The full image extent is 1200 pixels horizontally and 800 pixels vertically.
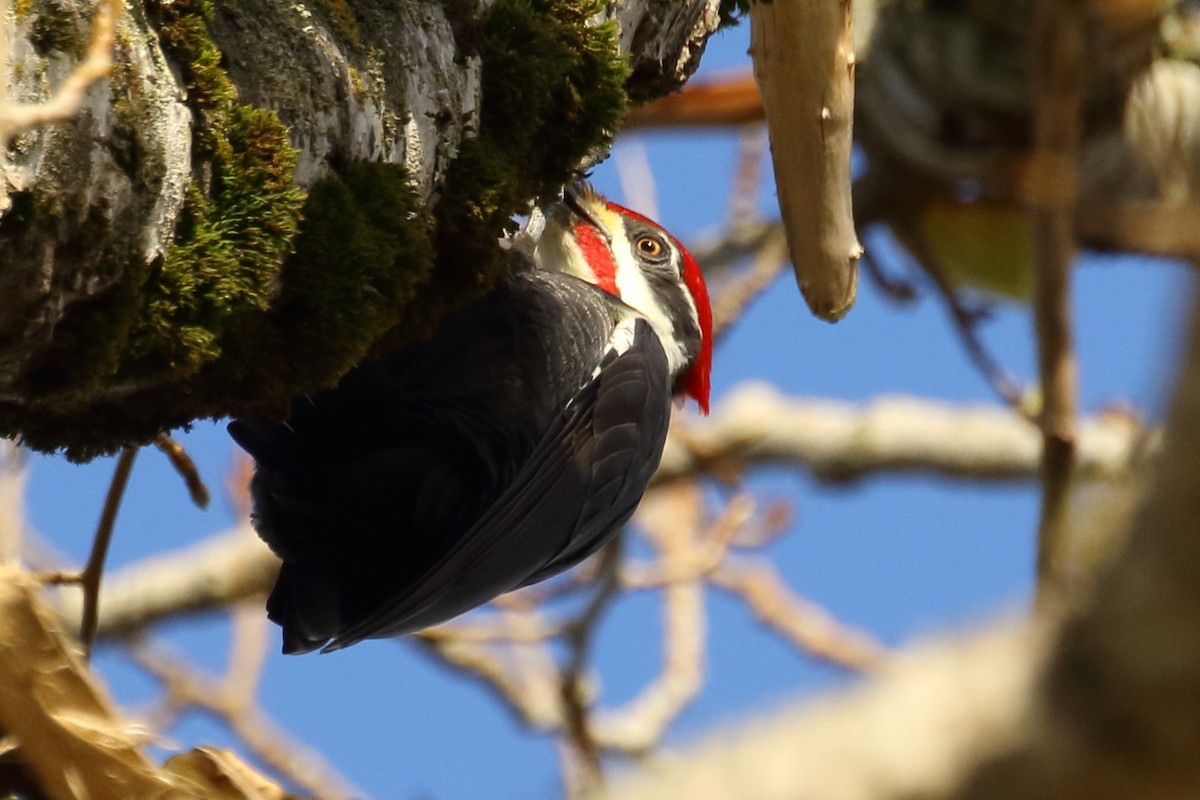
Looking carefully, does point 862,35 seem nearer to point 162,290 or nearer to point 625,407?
point 625,407

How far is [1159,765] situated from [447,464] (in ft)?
9.17

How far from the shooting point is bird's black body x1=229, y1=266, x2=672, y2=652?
3.14 metres

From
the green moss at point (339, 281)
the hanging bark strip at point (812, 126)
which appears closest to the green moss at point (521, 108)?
the green moss at point (339, 281)

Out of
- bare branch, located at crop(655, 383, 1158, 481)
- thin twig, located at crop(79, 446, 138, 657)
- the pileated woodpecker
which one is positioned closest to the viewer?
thin twig, located at crop(79, 446, 138, 657)

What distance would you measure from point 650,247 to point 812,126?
5.66ft

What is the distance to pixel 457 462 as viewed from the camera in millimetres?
3377

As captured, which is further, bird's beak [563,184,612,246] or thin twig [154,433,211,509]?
bird's beak [563,184,612,246]

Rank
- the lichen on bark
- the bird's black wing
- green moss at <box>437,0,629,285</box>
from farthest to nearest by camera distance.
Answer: the bird's black wing, green moss at <box>437,0,629,285</box>, the lichen on bark

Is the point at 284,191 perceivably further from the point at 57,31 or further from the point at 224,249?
the point at 57,31

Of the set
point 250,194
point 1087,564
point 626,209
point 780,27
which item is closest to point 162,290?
point 250,194

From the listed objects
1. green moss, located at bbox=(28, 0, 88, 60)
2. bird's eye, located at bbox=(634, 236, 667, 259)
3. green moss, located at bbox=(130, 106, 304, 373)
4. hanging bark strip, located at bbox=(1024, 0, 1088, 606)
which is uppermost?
green moss, located at bbox=(28, 0, 88, 60)

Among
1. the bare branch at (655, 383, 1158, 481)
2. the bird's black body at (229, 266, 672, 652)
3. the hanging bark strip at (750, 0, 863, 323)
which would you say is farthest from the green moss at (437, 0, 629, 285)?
the bare branch at (655, 383, 1158, 481)

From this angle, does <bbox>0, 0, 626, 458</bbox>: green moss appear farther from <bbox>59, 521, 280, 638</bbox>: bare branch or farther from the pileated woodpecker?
<bbox>59, 521, 280, 638</bbox>: bare branch

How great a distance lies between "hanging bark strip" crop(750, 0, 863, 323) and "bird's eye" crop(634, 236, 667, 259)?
61.7 inches
